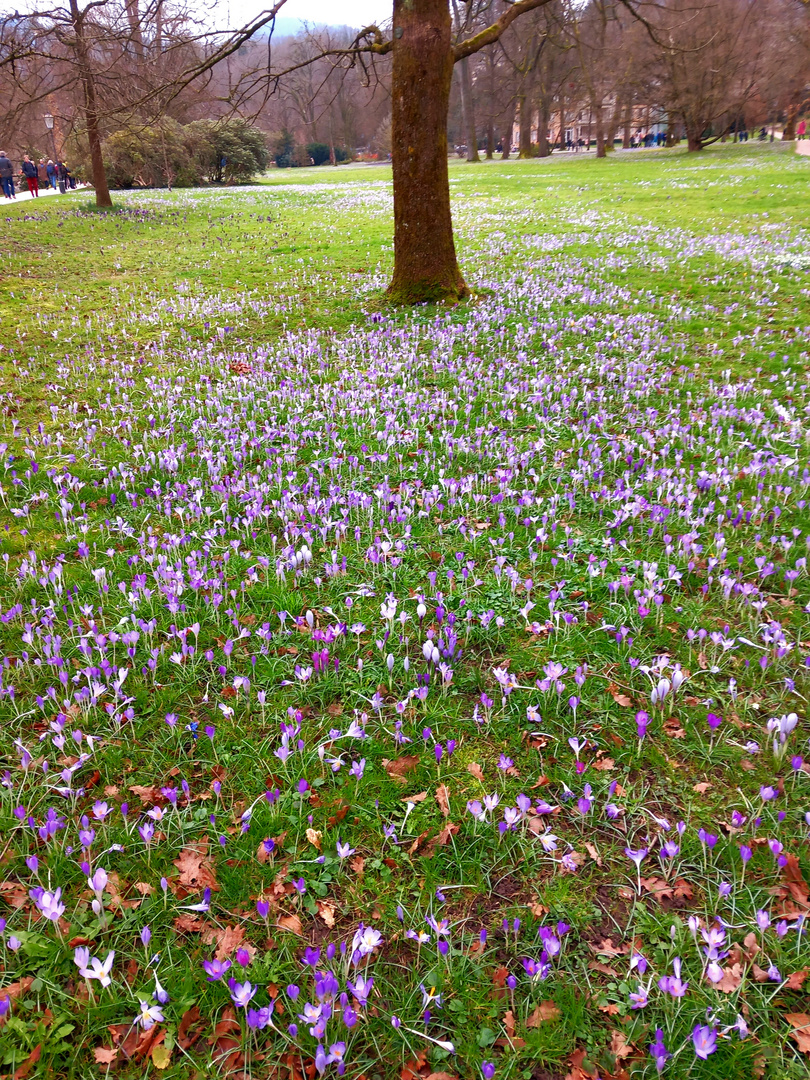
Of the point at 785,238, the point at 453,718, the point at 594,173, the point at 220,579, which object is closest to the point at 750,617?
the point at 453,718

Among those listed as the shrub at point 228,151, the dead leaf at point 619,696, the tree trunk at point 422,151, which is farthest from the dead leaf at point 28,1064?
the shrub at point 228,151

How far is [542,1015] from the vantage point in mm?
2145

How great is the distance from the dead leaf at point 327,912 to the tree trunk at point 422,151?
381 inches

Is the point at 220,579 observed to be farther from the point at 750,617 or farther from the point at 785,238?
the point at 785,238

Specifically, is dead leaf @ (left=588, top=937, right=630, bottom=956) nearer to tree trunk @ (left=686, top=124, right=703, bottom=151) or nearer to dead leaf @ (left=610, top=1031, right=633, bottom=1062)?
dead leaf @ (left=610, top=1031, right=633, bottom=1062)

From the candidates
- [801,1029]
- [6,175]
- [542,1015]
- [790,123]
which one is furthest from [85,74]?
[790,123]

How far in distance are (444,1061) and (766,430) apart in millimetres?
5571

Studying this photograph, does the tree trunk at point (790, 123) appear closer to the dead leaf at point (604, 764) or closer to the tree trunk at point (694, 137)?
the tree trunk at point (694, 137)

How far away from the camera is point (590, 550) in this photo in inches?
179

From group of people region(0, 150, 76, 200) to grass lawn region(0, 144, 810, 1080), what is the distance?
35.2 m

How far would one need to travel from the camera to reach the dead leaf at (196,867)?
2.58m

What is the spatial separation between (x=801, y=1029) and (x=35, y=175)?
45.2 m

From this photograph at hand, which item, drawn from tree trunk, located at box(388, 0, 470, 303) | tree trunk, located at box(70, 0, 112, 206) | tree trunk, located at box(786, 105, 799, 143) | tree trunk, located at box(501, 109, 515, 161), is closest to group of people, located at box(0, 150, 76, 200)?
tree trunk, located at box(70, 0, 112, 206)

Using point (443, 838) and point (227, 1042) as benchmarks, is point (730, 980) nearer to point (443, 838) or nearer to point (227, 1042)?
point (443, 838)
